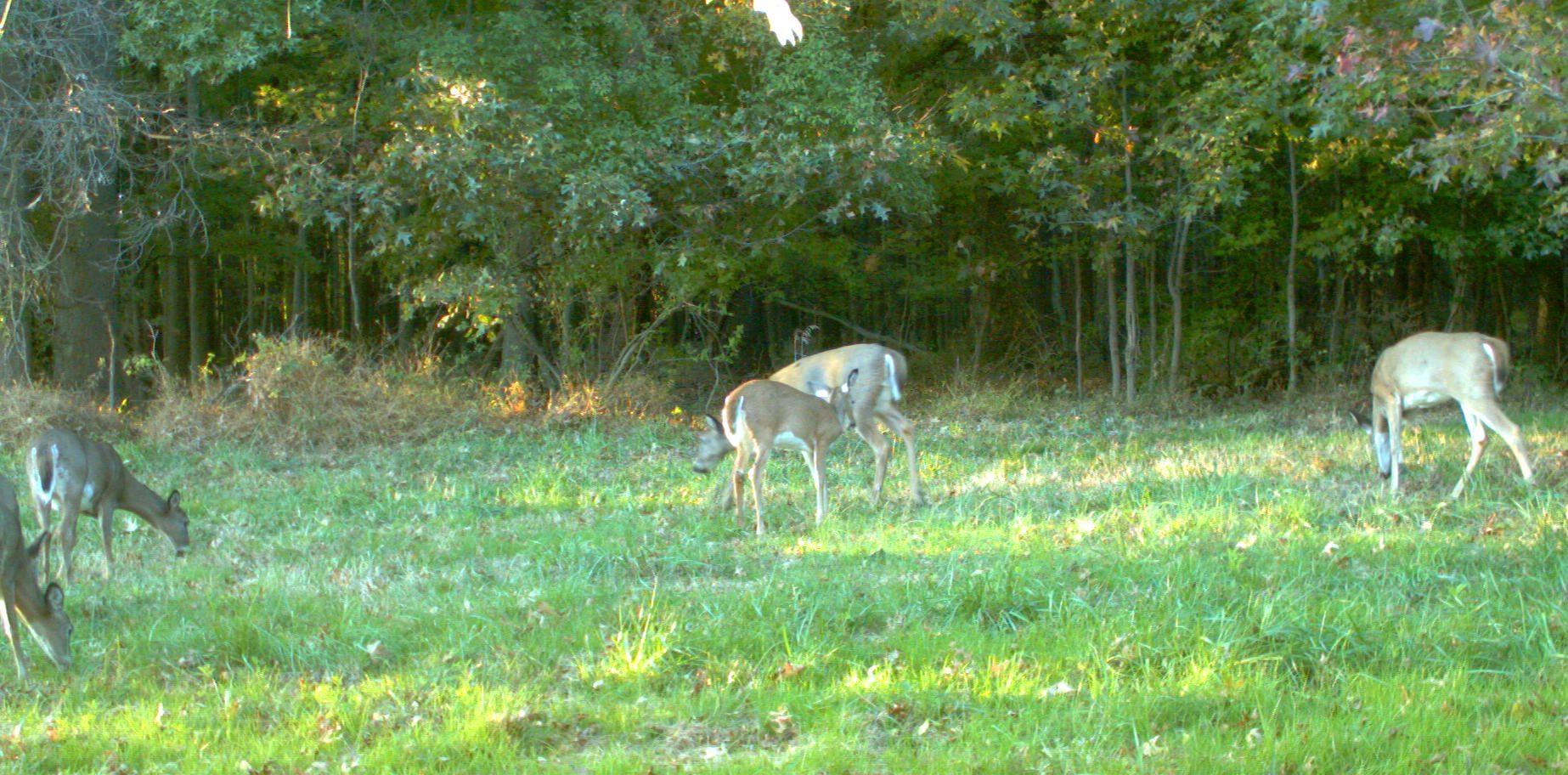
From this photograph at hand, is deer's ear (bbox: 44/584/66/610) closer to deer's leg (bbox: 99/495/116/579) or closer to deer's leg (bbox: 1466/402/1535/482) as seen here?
deer's leg (bbox: 99/495/116/579)

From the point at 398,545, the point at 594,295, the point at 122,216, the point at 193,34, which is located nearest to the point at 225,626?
the point at 398,545

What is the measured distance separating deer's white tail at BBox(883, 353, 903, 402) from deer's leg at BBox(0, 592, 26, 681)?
6.99m

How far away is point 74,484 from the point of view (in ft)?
30.8

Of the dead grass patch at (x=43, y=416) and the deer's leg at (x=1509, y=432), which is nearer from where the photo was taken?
the deer's leg at (x=1509, y=432)

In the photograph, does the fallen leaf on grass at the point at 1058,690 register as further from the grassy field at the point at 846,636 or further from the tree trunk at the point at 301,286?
the tree trunk at the point at 301,286

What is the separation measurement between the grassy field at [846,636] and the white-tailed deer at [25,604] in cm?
13

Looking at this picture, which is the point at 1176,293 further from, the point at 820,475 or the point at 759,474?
the point at 759,474

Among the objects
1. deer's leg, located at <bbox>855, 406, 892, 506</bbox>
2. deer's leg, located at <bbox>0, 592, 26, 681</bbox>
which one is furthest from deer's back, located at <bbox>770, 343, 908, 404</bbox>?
deer's leg, located at <bbox>0, 592, 26, 681</bbox>

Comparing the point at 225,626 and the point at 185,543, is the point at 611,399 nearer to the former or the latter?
the point at 185,543

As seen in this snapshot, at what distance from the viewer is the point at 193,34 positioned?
1430cm

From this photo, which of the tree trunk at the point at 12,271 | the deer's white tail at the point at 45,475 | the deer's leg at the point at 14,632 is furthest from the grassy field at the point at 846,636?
the tree trunk at the point at 12,271

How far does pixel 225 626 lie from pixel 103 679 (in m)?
0.64

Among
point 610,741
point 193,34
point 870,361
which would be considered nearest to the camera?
point 610,741

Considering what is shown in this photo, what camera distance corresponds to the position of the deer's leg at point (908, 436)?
11.0m
